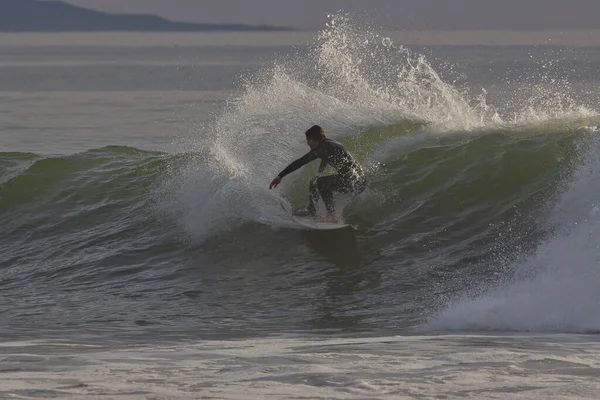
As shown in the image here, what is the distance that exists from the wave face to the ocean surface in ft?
0.13

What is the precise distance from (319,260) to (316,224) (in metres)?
0.82

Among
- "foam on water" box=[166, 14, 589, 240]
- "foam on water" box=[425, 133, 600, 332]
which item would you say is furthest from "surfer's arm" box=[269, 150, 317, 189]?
"foam on water" box=[425, 133, 600, 332]

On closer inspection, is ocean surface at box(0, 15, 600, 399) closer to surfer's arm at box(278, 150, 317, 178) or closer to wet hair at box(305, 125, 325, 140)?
surfer's arm at box(278, 150, 317, 178)

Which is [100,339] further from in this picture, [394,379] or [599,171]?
[599,171]

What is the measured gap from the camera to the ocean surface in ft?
25.9

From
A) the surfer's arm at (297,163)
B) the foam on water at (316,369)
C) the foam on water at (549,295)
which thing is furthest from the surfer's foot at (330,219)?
the foam on water at (316,369)

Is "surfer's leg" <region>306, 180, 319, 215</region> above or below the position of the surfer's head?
below

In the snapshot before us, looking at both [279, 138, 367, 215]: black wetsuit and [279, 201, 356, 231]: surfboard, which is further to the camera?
[279, 138, 367, 215]: black wetsuit

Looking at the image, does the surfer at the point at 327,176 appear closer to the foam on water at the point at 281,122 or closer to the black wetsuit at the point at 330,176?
the black wetsuit at the point at 330,176

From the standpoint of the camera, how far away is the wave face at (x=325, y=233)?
10.9 m

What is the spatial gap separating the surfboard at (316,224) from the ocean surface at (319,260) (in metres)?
0.12

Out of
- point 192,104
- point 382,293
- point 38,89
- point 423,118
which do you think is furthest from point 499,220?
point 38,89

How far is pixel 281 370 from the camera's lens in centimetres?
786

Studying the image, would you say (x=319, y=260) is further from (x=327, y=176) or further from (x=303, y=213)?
(x=327, y=176)
